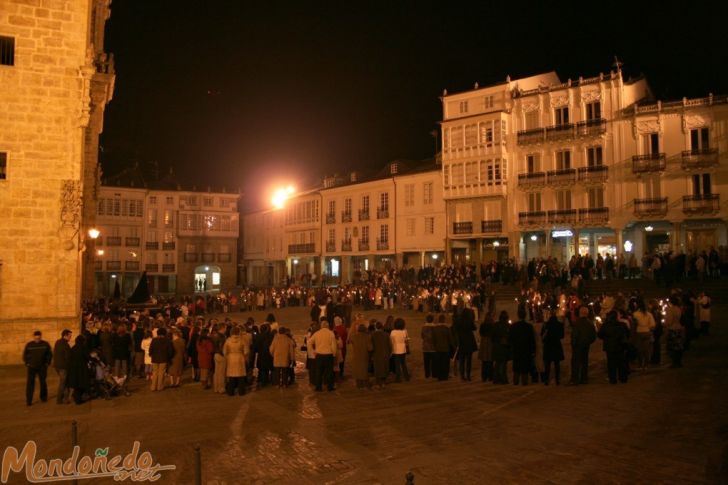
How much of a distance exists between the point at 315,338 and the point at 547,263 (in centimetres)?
2024

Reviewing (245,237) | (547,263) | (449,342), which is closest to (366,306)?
(547,263)

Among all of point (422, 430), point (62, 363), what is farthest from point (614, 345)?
point (62, 363)

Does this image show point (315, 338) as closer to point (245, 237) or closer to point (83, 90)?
point (83, 90)

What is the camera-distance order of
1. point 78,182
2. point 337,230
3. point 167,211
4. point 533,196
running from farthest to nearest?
point 167,211 < point 337,230 < point 533,196 < point 78,182

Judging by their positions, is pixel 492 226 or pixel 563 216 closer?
pixel 563 216

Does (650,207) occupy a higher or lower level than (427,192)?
lower

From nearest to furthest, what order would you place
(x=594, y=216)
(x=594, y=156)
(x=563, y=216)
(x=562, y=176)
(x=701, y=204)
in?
1. (x=701, y=204)
2. (x=594, y=216)
3. (x=594, y=156)
4. (x=563, y=216)
5. (x=562, y=176)

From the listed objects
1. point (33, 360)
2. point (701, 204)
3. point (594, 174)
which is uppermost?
point (594, 174)

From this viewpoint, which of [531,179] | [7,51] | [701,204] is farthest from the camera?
[531,179]

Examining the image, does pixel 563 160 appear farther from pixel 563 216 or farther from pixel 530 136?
pixel 563 216

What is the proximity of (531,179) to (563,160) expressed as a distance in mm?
2433

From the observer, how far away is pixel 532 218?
133 ft

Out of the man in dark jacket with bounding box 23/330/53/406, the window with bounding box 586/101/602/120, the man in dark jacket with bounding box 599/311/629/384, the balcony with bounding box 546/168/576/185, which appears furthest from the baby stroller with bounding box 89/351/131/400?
the window with bounding box 586/101/602/120

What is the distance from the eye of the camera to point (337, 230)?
55500mm
